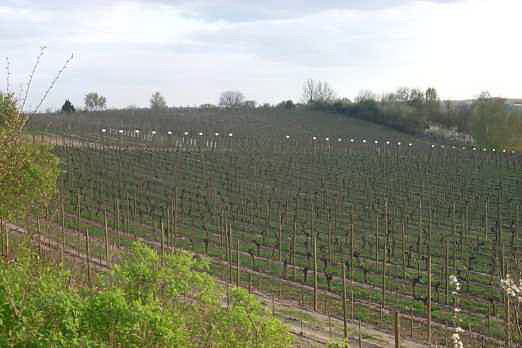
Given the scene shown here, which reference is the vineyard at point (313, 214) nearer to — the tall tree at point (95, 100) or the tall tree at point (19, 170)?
the tall tree at point (19, 170)

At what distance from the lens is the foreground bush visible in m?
6.25

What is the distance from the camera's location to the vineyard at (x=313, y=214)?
16.8 meters

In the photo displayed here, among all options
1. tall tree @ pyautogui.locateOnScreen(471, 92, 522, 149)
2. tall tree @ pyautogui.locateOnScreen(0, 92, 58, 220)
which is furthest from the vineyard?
tall tree @ pyautogui.locateOnScreen(471, 92, 522, 149)

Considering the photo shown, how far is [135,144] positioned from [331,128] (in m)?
23.0

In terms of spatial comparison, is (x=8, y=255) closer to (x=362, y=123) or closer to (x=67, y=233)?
(x=67, y=233)

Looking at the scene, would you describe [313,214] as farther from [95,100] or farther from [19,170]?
[95,100]

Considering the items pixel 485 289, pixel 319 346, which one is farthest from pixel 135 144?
pixel 319 346

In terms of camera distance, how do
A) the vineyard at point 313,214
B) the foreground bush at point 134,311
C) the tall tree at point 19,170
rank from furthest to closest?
the vineyard at point 313,214 < the tall tree at point 19,170 < the foreground bush at point 134,311

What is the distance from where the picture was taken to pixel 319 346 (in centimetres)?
1253

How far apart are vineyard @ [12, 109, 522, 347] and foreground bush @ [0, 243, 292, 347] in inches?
49.3

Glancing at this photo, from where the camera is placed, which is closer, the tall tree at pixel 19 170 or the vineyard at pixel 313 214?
the tall tree at pixel 19 170

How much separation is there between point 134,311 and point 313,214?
20.7 m

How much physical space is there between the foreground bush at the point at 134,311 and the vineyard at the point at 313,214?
4.11ft

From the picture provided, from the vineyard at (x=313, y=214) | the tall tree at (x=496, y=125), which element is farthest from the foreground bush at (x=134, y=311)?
the tall tree at (x=496, y=125)
